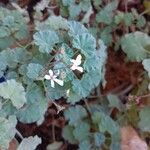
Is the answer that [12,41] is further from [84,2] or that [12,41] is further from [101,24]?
[101,24]

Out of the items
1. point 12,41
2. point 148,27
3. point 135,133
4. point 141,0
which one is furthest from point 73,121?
point 141,0

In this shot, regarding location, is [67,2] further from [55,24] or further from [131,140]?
[131,140]

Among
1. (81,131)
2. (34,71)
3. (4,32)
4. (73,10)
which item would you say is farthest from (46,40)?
(81,131)

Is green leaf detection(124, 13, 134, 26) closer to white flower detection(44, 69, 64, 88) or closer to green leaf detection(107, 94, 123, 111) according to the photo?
green leaf detection(107, 94, 123, 111)

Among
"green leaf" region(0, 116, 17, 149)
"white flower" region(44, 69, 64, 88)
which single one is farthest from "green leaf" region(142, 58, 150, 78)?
"green leaf" region(0, 116, 17, 149)

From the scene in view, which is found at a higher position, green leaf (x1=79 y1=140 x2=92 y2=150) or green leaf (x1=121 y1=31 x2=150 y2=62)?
green leaf (x1=121 y1=31 x2=150 y2=62)

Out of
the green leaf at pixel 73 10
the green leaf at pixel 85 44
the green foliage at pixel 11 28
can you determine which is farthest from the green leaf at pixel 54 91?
the green leaf at pixel 73 10
